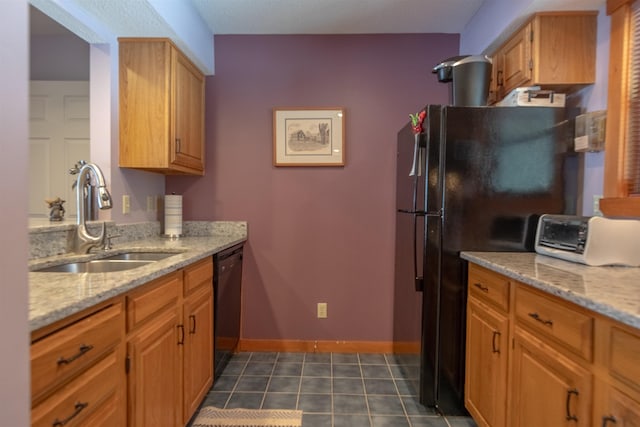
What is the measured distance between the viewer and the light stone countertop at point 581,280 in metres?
0.86

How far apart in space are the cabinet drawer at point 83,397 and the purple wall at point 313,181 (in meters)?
1.58

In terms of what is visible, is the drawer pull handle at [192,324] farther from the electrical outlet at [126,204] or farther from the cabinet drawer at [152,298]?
the electrical outlet at [126,204]

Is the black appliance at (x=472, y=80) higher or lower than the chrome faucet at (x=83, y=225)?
higher

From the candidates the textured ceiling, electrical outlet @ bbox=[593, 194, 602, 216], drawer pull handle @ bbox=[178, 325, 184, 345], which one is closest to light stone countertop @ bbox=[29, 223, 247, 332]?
drawer pull handle @ bbox=[178, 325, 184, 345]

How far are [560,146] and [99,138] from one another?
2.63 metres

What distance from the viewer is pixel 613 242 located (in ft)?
4.34

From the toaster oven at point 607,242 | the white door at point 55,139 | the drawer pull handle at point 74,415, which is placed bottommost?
the drawer pull handle at point 74,415

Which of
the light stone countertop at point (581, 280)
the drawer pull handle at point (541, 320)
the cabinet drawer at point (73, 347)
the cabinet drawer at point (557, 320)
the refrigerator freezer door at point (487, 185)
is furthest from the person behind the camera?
the refrigerator freezer door at point (487, 185)

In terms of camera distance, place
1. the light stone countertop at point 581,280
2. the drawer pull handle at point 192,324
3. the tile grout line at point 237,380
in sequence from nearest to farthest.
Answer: the light stone countertop at point 581,280 < the drawer pull handle at point 192,324 < the tile grout line at point 237,380

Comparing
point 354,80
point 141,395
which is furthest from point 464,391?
point 354,80

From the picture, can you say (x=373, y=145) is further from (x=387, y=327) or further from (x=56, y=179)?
(x=56, y=179)

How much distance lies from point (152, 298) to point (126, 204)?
1.13 m

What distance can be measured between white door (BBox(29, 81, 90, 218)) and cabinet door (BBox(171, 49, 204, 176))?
2.42 ft

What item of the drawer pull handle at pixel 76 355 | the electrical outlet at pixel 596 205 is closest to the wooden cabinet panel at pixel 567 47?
the electrical outlet at pixel 596 205
